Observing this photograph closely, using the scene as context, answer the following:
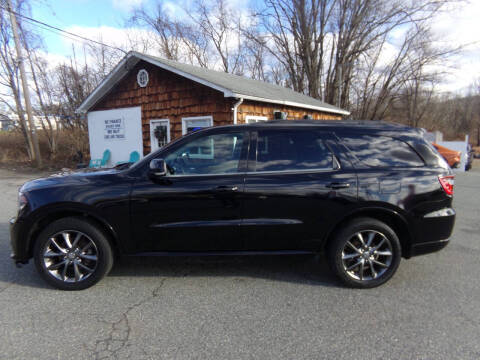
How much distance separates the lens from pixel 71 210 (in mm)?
3023

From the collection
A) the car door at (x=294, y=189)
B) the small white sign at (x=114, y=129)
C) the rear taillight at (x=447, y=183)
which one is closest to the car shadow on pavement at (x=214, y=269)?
the car door at (x=294, y=189)

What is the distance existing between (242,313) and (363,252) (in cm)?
146

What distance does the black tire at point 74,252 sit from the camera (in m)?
3.05

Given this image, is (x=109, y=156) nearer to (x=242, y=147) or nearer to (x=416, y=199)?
(x=242, y=147)

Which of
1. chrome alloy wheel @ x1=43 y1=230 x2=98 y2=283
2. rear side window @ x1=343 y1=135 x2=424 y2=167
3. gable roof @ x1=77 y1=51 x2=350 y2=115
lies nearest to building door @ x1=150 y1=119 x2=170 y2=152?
gable roof @ x1=77 y1=51 x2=350 y2=115

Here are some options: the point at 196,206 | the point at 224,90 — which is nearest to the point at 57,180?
the point at 196,206

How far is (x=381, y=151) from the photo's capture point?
3.17m

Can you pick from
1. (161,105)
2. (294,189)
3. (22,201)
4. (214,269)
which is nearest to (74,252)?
(22,201)

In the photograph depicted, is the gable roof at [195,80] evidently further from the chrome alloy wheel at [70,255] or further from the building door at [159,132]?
the chrome alloy wheel at [70,255]

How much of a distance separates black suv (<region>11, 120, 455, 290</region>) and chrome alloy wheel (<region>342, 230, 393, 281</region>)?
11mm

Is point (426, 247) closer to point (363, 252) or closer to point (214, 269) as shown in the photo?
point (363, 252)

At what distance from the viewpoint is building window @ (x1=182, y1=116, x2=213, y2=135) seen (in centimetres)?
967

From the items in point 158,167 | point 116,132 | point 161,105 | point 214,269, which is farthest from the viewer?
point 116,132

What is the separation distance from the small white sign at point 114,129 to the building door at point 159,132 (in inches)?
63.5
